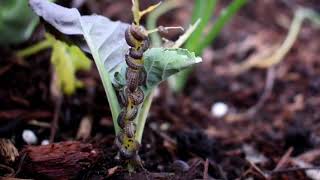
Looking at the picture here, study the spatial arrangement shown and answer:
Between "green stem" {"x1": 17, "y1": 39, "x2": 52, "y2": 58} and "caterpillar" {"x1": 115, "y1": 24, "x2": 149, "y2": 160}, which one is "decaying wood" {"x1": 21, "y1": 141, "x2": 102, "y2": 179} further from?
"green stem" {"x1": 17, "y1": 39, "x2": 52, "y2": 58}

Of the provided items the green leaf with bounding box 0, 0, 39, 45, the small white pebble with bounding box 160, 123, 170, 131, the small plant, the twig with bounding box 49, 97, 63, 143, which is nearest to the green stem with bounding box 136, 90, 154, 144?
the small plant

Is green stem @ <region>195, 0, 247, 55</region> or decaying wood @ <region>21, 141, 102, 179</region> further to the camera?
green stem @ <region>195, 0, 247, 55</region>

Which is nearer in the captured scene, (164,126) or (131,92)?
(131,92)

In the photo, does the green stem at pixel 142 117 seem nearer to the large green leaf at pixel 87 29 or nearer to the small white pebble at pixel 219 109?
the large green leaf at pixel 87 29

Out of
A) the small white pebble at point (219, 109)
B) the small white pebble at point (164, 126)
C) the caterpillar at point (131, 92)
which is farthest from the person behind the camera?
the small white pebble at point (219, 109)

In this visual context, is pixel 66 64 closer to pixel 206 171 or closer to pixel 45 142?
pixel 45 142

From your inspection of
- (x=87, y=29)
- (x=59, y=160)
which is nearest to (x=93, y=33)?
(x=87, y=29)

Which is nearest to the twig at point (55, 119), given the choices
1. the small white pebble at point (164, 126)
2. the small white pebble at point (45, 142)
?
the small white pebble at point (45, 142)
